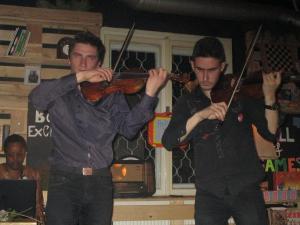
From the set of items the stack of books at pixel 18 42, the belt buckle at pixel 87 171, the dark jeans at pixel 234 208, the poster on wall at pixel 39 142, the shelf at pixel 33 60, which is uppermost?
the stack of books at pixel 18 42

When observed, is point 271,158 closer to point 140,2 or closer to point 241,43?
point 241,43

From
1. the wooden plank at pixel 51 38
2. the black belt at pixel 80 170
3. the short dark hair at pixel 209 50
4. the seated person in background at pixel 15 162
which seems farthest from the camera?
the wooden plank at pixel 51 38

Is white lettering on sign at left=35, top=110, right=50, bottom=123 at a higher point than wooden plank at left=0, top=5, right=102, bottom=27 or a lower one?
lower

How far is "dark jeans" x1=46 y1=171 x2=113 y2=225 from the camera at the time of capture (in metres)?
2.64

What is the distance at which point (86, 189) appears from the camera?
2.76 meters

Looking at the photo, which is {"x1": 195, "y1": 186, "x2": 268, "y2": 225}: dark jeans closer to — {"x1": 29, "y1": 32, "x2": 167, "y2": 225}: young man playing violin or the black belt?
{"x1": 29, "y1": 32, "x2": 167, "y2": 225}: young man playing violin

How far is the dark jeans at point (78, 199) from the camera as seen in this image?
2.64 m

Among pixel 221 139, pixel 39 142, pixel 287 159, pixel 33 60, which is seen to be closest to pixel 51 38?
pixel 33 60

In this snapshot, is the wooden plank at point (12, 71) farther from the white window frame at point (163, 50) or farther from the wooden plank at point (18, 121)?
the white window frame at point (163, 50)

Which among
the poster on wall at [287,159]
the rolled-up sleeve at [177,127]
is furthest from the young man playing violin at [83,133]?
the poster on wall at [287,159]

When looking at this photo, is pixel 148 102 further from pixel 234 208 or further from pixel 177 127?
pixel 234 208

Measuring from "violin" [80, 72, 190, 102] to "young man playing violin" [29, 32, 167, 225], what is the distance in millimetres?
58

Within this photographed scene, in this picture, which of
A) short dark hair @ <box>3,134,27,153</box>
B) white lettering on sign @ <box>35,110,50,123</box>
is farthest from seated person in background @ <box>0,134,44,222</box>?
white lettering on sign @ <box>35,110,50,123</box>

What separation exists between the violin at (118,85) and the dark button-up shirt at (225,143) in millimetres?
371
